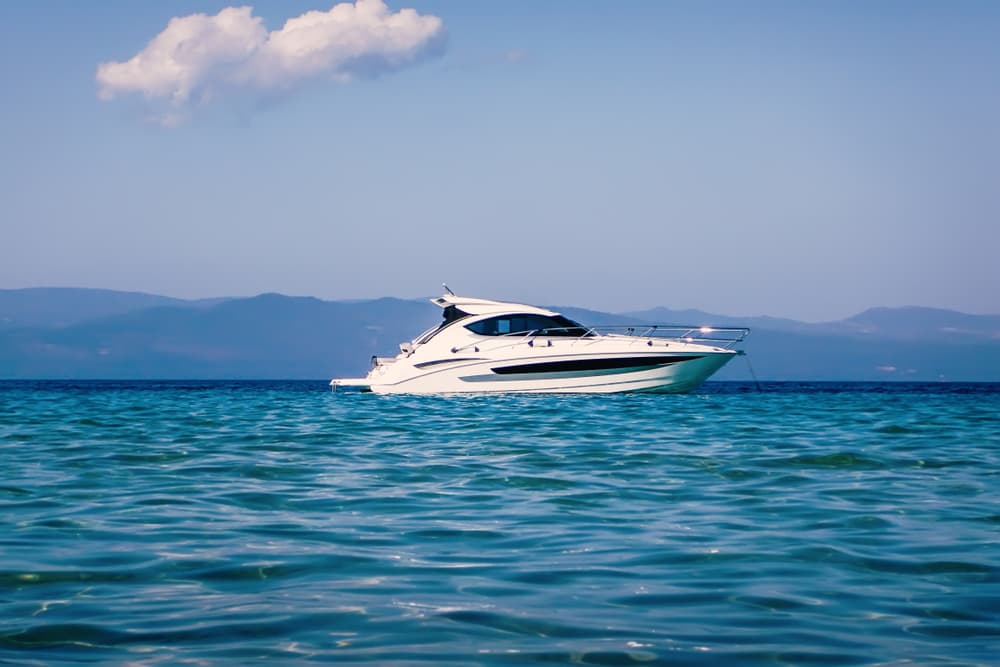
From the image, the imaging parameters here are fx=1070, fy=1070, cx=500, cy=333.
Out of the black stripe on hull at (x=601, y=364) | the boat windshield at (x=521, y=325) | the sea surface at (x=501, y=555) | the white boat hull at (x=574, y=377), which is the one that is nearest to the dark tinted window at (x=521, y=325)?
the boat windshield at (x=521, y=325)

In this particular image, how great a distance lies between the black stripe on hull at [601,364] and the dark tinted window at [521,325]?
1.72 m

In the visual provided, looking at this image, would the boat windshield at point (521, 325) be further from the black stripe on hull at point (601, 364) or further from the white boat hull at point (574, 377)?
the black stripe on hull at point (601, 364)

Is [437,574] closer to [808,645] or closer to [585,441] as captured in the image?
[808,645]

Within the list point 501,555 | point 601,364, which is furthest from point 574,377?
point 501,555

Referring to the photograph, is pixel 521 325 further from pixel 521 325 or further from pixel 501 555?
pixel 501 555

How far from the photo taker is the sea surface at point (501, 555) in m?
5.00

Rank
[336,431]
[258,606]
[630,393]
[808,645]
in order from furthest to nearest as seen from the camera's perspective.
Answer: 1. [630,393]
2. [336,431]
3. [258,606]
4. [808,645]

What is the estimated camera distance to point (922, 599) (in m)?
5.90

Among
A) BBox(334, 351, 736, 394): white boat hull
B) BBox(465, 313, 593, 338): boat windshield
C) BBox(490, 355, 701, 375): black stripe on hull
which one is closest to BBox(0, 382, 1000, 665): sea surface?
BBox(490, 355, 701, 375): black stripe on hull

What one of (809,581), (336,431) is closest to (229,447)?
(336,431)

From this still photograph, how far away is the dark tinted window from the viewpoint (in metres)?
33.6

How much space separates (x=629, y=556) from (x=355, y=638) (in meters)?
2.52

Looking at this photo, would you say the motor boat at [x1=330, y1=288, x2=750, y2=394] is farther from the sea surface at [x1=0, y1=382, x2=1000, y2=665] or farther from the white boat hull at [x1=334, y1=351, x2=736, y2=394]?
the sea surface at [x1=0, y1=382, x2=1000, y2=665]

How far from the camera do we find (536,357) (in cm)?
3216
